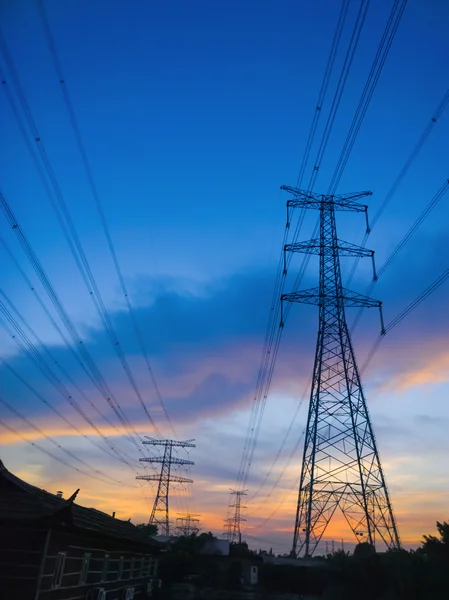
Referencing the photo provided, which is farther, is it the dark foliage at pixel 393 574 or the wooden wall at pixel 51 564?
the dark foliage at pixel 393 574

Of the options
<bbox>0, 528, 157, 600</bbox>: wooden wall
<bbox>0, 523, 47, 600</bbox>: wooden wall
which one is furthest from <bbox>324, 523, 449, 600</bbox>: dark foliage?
<bbox>0, 523, 47, 600</bbox>: wooden wall

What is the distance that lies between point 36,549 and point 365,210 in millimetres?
27438

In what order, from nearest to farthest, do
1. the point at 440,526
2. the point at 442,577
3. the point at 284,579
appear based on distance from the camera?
1. the point at 442,577
2. the point at 440,526
3. the point at 284,579

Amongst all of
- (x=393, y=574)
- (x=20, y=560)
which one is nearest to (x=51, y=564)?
(x=20, y=560)

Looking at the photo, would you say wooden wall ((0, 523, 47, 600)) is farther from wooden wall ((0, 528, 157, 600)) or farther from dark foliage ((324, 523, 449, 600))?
dark foliage ((324, 523, 449, 600))

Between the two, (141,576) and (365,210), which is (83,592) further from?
(365,210)

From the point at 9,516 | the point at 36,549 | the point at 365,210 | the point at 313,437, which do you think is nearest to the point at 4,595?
the point at 36,549

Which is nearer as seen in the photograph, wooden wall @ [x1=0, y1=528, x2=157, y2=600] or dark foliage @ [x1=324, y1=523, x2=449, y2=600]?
wooden wall @ [x1=0, y1=528, x2=157, y2=600]

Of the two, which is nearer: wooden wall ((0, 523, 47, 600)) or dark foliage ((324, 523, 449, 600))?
wooden wall ((0, 523, 47, 600))

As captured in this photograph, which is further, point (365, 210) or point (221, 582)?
point (221, 582)

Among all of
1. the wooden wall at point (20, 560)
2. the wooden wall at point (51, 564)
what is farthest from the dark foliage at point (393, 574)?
the wooden wall at point (20, 560)

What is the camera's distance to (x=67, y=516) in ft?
47.3

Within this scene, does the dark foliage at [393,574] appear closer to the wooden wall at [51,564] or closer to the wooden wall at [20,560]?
the wooden wall at [51,564]

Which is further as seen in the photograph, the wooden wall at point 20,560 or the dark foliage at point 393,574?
the dark foliage at point 393,574
